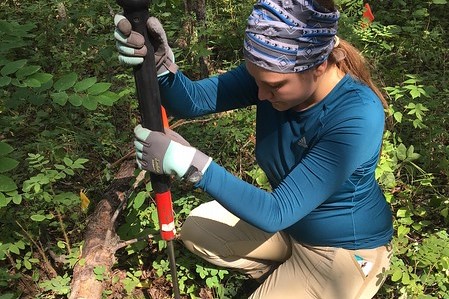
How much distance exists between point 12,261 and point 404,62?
11.9 feet

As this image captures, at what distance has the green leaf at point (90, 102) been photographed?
2.32 metres

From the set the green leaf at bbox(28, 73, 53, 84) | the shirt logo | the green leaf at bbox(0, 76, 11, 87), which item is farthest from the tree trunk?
the shirt logo

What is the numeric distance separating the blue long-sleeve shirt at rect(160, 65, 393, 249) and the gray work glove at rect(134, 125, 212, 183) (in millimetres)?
51

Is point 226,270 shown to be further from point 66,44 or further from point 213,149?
point 66,44

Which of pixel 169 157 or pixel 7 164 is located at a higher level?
pixel 169 157

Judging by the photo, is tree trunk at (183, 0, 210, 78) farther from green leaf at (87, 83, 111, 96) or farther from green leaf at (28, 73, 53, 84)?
green leaf at (28, 73, 53, 84)

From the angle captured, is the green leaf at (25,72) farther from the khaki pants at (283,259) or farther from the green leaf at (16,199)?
the khaki pants at (283,259)

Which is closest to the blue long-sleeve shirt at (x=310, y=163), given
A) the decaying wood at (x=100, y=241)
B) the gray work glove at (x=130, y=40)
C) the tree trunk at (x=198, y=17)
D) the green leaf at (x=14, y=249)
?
the gray work glove at (x=130, y=40)

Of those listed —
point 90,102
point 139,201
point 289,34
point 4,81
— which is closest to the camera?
point 289,34

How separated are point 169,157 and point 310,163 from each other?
22.5 inches

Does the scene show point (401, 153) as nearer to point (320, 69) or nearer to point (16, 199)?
point (320, 69)

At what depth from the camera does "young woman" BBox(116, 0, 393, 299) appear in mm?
1799

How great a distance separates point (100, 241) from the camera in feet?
9.46

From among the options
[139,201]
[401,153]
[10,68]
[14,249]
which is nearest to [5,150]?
[10,68]
